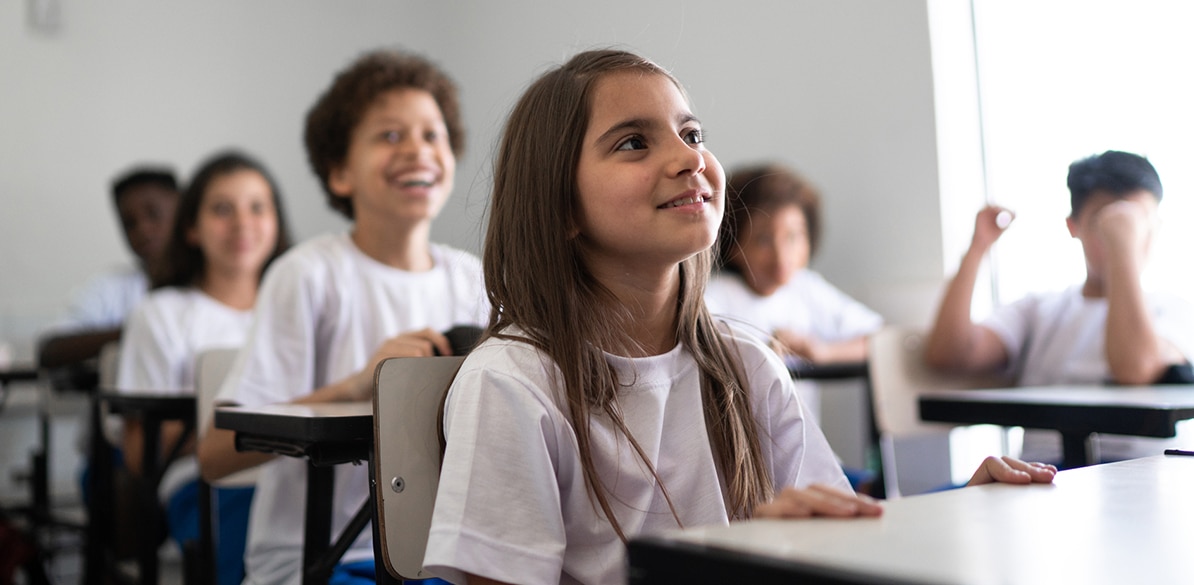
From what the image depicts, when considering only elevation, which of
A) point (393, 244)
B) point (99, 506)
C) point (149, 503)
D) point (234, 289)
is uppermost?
point (393, 244)

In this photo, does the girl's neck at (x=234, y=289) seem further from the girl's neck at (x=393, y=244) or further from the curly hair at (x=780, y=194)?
the curly hair at (x=780, y=194)

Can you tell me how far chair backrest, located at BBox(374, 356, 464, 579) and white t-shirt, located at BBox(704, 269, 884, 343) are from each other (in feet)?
6.71

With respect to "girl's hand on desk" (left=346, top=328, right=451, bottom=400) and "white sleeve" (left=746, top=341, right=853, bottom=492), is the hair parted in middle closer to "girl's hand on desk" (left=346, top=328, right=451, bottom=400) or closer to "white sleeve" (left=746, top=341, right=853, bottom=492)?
"girl's hand on desk" (left=346, top=328, right=451, bottom=400)

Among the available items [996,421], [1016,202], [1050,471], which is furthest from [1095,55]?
[1050,471]

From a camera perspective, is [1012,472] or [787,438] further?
[787,438]

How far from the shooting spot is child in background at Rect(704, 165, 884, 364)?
3.09 metres

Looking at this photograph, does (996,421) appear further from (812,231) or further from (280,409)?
(812,231)

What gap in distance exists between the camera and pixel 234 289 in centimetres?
284

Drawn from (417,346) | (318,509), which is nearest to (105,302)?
(318,509)

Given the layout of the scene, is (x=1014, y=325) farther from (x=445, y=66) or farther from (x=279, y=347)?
(x=445, y=66)

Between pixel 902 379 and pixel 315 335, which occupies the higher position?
pixel 315 335

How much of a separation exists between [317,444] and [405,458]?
0.52 ft

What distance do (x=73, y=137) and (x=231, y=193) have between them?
2196mm

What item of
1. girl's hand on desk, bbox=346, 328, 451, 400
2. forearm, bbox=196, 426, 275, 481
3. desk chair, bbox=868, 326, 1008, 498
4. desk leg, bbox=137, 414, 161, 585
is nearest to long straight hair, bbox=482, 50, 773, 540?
girl's hand on desk, bbox=346, 328, 451, 400
